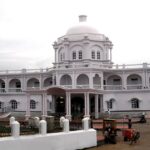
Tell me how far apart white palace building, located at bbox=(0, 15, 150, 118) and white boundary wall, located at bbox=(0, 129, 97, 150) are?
2578 cm

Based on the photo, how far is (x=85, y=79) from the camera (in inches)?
2024

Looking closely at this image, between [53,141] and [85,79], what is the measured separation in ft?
107

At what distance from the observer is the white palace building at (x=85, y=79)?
5059cm

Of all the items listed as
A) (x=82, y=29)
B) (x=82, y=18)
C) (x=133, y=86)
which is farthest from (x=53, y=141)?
(x=82, y=18)

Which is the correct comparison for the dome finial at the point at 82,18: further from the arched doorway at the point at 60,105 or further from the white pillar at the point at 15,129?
the white pillar at the point at 15,129

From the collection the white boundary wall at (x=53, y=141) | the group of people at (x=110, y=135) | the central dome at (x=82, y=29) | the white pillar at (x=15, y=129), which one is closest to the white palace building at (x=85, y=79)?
the central dome at (x=82, y=29)

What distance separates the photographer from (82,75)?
169 ft

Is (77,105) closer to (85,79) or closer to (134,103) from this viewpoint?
(85,79)

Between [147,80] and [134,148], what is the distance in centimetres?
3208

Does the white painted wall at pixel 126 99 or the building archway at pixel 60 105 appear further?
the building archway at pixel 60 105

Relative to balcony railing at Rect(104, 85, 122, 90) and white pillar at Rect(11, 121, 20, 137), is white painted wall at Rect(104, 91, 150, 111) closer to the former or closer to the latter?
balcony railing at Rect(104, 85, 122, 90)

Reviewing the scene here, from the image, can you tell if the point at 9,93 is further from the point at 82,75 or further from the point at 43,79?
the point at 82,75

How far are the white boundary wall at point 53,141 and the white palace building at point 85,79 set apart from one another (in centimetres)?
2578

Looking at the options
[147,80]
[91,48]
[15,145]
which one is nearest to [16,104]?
[91,48]
